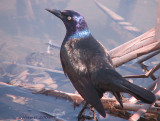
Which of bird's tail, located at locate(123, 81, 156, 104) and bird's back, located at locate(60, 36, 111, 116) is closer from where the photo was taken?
bird's tail, located at locate(123, 81, 156, 104)

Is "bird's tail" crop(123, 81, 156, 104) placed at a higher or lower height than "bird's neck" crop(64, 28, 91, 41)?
lower

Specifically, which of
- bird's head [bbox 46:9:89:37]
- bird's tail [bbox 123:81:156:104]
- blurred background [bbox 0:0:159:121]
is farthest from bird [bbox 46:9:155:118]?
blurred background [bbox 0:0:159:121]

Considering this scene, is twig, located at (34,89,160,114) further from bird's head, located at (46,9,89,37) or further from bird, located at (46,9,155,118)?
bird's head, located at (46,9,89,37)

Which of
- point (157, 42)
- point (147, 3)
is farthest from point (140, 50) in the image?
point (147, 3)

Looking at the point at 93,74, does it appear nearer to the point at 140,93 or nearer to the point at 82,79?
the point at 82,79

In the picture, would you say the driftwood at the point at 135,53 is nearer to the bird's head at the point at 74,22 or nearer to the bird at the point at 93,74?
the bird at the point at 93,74

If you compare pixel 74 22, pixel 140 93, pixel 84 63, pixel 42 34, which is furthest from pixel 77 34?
pixel 42 34

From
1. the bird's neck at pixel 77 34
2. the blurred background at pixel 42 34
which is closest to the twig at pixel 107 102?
the bird's neck at pixel 77 34
